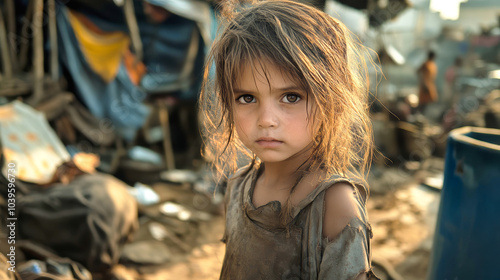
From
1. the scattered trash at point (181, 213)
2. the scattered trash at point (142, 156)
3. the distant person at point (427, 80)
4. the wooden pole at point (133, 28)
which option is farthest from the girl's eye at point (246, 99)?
the distant person at point (427, 80)

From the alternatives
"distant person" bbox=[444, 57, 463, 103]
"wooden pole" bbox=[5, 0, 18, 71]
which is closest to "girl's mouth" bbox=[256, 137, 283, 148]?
"wooden pole" bbox=[5, 0, 18, 71]

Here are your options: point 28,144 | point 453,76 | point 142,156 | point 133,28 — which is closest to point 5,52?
point 28,144

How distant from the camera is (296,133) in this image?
93 cm

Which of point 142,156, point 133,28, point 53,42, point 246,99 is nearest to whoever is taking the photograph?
point 246,99

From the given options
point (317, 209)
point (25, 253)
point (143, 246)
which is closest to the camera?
point (317, 209)

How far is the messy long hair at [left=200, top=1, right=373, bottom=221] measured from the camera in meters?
0.90

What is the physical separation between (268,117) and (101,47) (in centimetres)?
495

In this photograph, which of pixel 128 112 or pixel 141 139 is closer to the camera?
pixel 128 112

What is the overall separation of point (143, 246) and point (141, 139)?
311cm

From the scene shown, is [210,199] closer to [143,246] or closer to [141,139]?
[143,246]

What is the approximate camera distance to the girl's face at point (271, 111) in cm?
90

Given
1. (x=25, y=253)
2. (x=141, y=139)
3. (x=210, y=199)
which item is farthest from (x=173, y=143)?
(x=25, y=253)

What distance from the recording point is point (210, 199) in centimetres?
493

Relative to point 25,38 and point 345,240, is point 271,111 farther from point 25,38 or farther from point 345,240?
point 25,38
